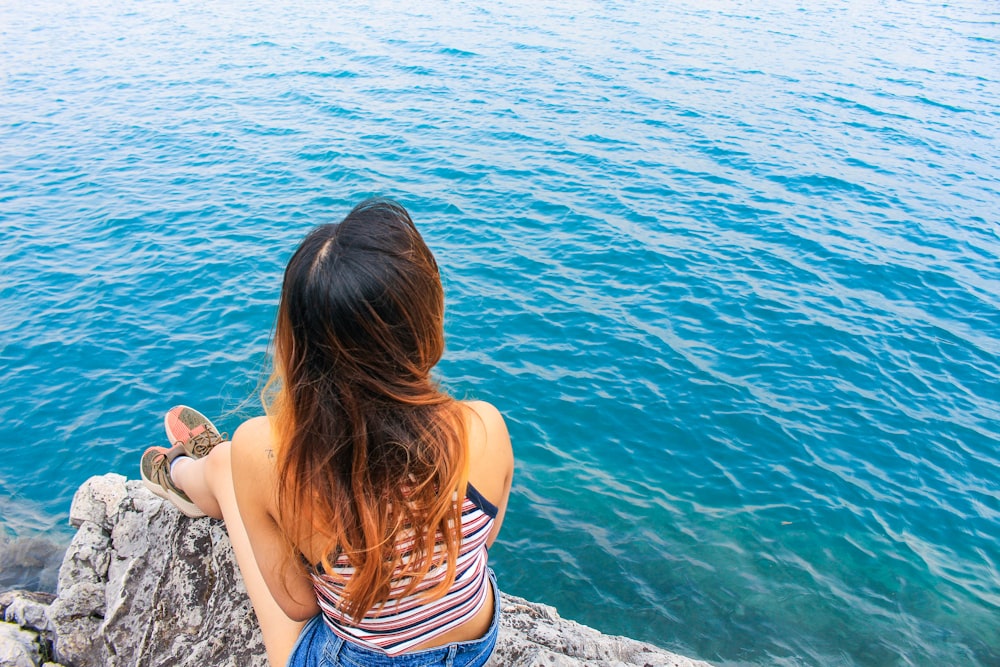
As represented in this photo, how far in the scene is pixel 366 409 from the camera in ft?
6.48

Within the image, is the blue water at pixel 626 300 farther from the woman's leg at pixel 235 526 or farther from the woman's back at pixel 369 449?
the woman's back at pixel 369 449

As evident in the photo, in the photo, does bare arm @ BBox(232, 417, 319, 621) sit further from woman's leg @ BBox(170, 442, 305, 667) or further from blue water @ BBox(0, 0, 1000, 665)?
blue water @ BBox(0, 0, 1000, 665)

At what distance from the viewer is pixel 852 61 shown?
75.9ft

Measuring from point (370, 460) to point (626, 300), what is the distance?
8880 millimetres

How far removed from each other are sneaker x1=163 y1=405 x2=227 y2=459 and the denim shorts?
69.6 inches

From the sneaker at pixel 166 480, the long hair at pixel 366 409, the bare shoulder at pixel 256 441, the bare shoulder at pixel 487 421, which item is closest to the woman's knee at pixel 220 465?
the sneaker at pixel 166 480

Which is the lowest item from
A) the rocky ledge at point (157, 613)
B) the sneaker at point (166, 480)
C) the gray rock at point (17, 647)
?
the gray rock at point (17, 647)

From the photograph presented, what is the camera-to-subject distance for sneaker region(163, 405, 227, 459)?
3996mm

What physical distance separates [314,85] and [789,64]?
50.2ft

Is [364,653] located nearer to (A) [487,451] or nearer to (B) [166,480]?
(A) [487,451]

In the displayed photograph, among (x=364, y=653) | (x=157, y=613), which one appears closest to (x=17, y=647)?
(x=157, y=613)

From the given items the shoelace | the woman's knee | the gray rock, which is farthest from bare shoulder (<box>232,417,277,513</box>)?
the gray rock

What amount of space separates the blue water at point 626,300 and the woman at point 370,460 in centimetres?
80

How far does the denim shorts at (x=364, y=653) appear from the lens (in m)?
2.36
